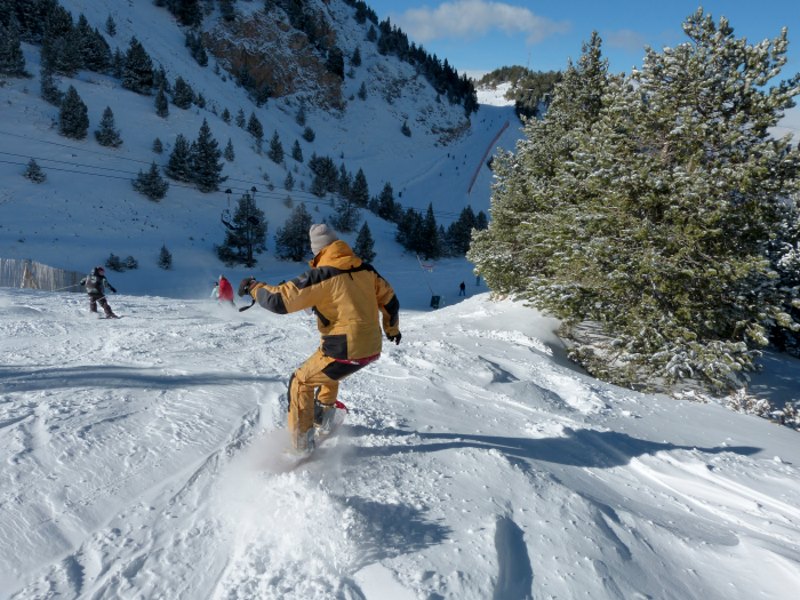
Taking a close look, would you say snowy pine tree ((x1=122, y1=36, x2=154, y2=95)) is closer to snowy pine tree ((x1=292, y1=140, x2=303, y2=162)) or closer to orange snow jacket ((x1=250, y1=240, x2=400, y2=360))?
snowy pine tree ((x1=292, y1=140, x2=303, y2=162))

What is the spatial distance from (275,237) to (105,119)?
1780 centimetres

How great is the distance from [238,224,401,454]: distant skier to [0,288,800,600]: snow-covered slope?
431 mm

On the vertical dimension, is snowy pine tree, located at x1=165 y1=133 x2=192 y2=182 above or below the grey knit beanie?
above

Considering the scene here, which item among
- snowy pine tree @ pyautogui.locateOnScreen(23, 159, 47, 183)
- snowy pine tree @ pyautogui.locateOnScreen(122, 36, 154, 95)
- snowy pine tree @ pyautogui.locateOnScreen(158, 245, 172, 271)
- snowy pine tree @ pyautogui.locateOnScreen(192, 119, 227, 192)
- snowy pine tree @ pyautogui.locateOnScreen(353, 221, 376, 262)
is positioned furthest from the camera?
snowy pine tree @ pyautogui.locateOnScreen(122, 36, 154, 95)

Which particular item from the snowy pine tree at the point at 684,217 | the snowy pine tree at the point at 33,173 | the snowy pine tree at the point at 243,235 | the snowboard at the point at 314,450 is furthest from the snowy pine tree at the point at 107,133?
the snowboard at the point at 314,450

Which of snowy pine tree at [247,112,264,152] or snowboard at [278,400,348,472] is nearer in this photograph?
snowboard at [278,400,348,472]

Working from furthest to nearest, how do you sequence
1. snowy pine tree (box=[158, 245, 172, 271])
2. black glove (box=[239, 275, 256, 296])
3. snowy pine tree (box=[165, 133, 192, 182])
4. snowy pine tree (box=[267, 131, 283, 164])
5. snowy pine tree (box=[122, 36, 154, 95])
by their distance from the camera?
snowy pine tree (box=[267, 131, 283, 164]) → snowy pine tree (box=[122, 36, 154, 95]) → snowy pine tree (box=[165, 133, 192, 182]) → snowy pine tree (box=[158, 245, 172, 271]) → black glove (box=[239, 275, 256, 296])

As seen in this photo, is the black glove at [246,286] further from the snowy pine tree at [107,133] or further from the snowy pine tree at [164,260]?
the snowy pine tree at [107,133]

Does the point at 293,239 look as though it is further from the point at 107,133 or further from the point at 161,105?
the point at 161,105

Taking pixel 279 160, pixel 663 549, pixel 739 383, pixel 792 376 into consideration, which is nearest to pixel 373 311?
pixel 663 549

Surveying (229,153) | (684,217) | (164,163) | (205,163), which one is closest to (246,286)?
(684,217)

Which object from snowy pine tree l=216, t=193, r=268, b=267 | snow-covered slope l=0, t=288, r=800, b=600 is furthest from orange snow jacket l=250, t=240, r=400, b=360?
snowy pine tree l=216, t=193, r=268, b=267

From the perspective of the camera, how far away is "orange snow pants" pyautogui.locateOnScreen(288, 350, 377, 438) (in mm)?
3729

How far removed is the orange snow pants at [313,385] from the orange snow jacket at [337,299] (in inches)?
4.1
